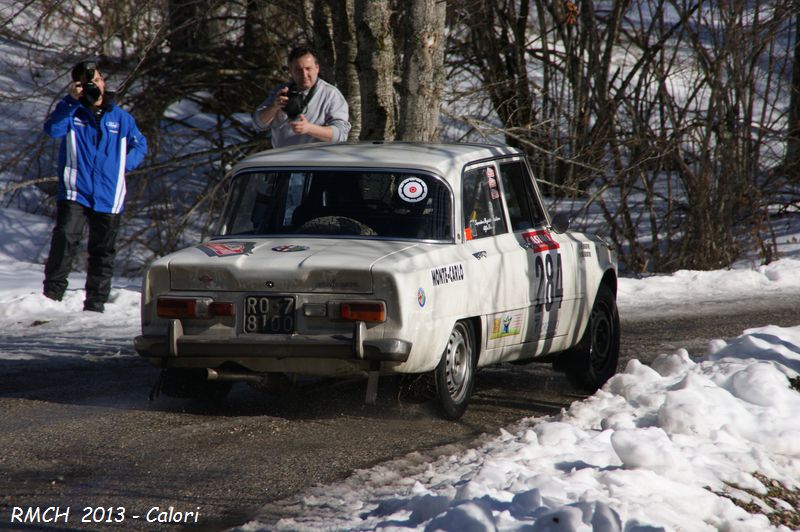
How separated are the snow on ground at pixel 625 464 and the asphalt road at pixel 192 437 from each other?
0.30 metres

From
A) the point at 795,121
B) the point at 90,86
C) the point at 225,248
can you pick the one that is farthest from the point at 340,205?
the point at 795,121

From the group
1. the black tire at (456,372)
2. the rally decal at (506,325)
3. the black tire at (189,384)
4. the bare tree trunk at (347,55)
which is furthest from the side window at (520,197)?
the bare tree trunk at (347,55)

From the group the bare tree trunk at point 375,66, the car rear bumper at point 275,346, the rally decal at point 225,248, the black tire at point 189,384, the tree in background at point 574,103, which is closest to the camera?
the car rear bumper at point 275,346

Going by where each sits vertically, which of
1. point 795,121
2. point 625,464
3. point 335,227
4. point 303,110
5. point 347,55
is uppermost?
point 347,55

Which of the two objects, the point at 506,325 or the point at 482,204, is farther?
the point at 482,204

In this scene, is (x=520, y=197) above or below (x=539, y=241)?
above

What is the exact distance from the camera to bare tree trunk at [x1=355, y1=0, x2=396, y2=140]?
12.2 meters

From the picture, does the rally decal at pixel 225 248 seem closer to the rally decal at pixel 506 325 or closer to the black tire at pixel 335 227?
the black tire at pixel 335 227

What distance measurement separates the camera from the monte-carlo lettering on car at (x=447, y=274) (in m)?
6.06

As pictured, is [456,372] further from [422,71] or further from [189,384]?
[422,71]

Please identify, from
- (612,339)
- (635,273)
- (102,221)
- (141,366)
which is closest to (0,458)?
(141,366)

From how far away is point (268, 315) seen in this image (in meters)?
5.98

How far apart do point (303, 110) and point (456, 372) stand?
3.25 m

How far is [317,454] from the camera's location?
548 cm
